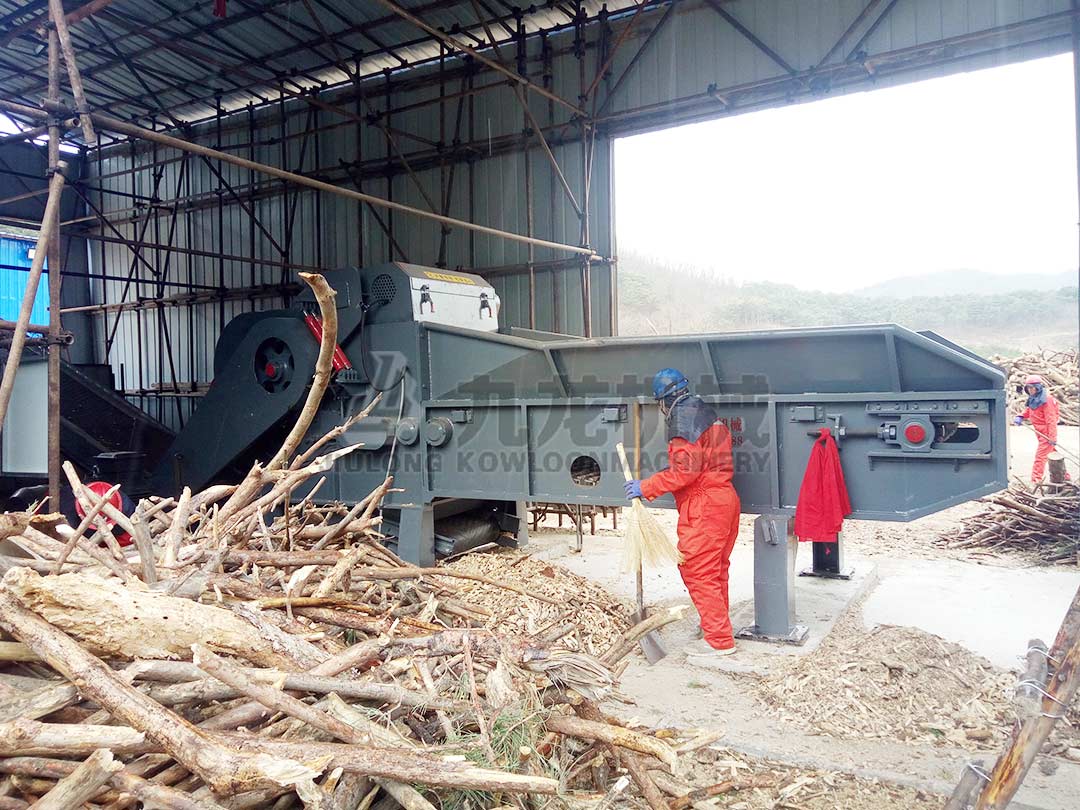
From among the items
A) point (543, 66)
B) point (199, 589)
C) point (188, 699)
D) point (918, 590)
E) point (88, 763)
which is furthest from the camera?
point (543, 66)

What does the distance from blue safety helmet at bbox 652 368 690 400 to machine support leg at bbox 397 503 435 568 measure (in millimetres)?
2169

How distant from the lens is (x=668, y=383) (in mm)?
4543

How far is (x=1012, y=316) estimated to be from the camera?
1725 centimetres

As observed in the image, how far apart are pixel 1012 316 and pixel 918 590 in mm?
14287

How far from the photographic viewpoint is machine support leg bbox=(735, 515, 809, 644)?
15.0ft

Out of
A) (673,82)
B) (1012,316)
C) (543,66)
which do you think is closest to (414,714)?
(673,82)

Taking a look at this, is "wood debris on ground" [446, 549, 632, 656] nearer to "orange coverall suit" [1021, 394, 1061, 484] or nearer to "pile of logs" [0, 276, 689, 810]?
"pile of logs" [0, 276, 689, 810]

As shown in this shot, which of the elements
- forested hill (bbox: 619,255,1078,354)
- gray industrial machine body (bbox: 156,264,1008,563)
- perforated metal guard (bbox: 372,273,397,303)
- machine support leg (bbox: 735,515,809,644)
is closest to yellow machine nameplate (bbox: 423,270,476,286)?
gray industrial machine body (bbox: 156,264,1008,563)

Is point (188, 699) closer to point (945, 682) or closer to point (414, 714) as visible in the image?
point (414, 714)

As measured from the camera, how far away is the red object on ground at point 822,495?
4250 millimetres

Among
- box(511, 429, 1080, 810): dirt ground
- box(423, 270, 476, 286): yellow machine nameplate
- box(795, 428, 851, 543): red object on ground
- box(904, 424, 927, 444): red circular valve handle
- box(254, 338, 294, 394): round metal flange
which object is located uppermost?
box(423, 270, 476, 286): yellow machine nameplate

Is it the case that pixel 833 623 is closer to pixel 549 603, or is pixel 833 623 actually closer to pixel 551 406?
pixel 549 603

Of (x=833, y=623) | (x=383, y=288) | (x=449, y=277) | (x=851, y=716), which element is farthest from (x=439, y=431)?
(x=851, y=716)

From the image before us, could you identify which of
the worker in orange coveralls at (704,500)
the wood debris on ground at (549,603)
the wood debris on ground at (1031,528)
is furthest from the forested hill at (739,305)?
the worker in orange coveralls at (704,500)
